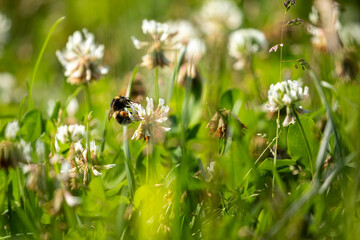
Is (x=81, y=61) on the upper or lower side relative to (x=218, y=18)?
upper

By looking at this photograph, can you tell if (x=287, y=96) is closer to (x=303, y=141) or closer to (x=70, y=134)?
(x=303, y=141)

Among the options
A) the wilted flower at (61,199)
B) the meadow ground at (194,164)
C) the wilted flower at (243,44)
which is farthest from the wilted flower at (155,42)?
the wilted flower at (243,44)

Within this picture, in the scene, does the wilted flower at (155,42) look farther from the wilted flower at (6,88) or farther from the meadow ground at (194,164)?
the wilted flower at (6,88)

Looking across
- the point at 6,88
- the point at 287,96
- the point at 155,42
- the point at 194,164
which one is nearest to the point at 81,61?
the point at 155,42

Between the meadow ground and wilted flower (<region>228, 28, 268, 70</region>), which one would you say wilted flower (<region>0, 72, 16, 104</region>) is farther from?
wilted flower (<region>228, 28, 268, 70</region>)

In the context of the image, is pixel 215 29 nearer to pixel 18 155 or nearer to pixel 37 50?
pixel 37 50

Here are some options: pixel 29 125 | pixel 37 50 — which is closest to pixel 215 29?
pixel 37 50

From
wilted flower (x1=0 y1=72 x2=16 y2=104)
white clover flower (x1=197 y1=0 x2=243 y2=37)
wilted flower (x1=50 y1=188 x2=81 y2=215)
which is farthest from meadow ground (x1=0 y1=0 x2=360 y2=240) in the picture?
white clover flower (x1=197 y1=0 x2=243 y2=37)
